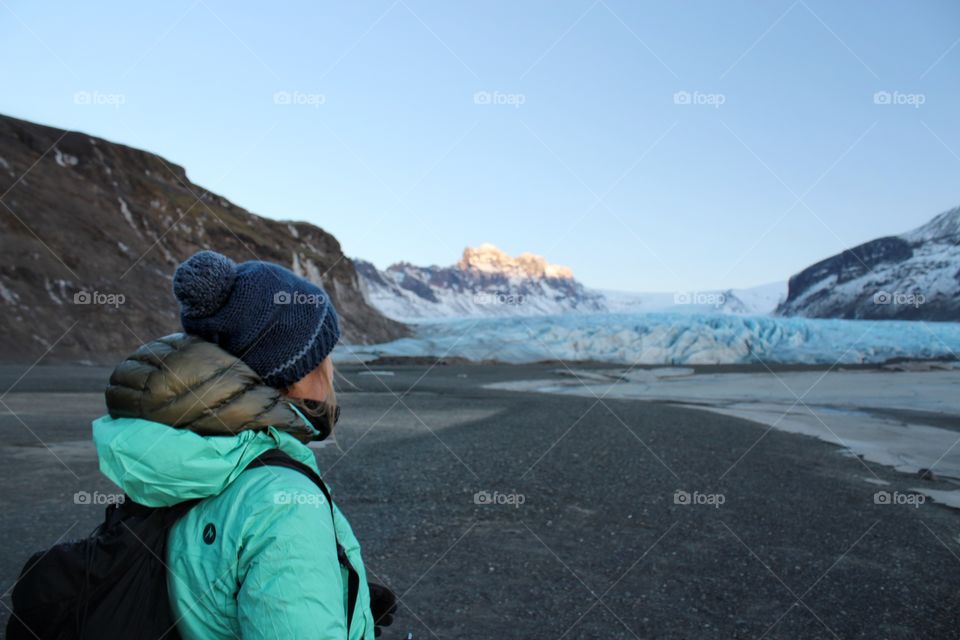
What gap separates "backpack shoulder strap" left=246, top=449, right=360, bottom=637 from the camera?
1757 millimetres

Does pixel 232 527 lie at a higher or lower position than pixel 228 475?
lower

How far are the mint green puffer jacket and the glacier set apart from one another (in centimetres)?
4888

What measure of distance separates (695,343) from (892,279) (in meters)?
58.9

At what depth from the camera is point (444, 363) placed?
5228 cm

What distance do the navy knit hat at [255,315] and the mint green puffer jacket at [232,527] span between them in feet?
0.67

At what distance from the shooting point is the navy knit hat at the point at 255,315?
79.2 inches

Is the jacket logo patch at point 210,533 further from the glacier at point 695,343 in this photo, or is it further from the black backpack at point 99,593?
the glacier at point 695,343

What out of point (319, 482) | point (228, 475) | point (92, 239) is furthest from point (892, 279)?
point (228, 475)

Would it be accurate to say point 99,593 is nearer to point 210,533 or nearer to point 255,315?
point 210,533

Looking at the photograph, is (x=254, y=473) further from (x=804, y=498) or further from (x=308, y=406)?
(x=804, y=498)

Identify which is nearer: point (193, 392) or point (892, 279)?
point (193, 392)

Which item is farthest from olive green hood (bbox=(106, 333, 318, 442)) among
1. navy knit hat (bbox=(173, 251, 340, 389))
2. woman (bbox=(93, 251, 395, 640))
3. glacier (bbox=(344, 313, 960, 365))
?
glacier (bbox=(344, 313, 960, 365))

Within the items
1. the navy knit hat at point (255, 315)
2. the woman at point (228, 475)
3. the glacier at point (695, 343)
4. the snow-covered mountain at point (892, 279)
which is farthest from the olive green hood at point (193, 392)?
the snow-covered mountain at point (892, 279)

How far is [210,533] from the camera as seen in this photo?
1.71 meters
